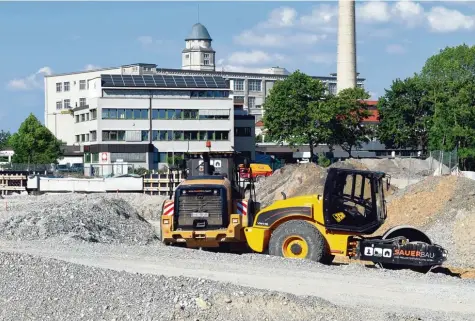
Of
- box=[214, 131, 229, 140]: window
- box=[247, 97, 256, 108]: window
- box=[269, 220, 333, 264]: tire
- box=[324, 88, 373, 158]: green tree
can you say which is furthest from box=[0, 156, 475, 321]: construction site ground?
box=[247, 97, 256, 108]: window

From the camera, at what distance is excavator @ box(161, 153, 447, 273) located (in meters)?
20.0

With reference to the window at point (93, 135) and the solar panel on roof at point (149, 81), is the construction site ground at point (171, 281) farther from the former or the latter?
the window at point (93, 135)

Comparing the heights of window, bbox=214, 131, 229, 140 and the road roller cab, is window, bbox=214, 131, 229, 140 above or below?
above

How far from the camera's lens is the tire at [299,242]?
20.5 metres

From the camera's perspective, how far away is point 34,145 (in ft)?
300

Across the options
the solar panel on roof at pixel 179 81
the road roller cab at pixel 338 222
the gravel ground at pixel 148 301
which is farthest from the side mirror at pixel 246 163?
the solar panel on roof at pixel 179 81

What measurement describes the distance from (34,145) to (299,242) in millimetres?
73893

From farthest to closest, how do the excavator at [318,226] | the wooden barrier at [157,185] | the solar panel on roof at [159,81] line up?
1. the solar panel on roof at [159,81]
2. the wooden barrier at [157,185]
3. the excavator at [318,226]

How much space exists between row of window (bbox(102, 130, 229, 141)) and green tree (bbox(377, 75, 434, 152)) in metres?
19.5

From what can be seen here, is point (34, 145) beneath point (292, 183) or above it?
above

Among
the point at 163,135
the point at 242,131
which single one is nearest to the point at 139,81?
the point at 163,135

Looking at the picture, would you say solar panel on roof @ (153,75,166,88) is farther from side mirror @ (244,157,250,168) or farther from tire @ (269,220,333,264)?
tire @ (269,220,333,264)

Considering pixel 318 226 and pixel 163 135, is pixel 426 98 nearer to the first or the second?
pixel 163 135

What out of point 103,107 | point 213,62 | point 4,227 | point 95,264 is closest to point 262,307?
point 95,264
